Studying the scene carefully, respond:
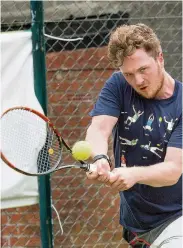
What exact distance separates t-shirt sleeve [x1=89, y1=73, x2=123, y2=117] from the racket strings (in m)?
0.33

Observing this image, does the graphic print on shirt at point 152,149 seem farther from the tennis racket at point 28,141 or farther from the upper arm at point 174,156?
the tennis racket at point 28,141

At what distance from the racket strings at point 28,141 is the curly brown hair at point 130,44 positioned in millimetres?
595

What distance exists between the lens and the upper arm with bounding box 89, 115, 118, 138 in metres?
3.08

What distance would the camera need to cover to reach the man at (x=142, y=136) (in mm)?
2871

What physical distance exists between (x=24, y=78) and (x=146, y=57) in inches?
40.3

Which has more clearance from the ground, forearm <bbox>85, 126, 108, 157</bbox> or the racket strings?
forearm <bbox>85, 126, 108, 157</bbox>

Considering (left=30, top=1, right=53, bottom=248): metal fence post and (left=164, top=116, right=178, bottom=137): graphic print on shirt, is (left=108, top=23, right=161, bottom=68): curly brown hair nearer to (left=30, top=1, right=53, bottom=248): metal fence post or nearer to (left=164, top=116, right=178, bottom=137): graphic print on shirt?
(left=164, top=116, right=178, bottom=137): graphic print on shirt

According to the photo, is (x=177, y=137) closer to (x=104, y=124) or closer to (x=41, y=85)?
(x=104, y=124)

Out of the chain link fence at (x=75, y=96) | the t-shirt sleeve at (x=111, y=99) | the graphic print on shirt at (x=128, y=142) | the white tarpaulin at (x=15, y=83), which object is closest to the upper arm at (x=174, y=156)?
the graphic print on shirt at (x=128, y=142)

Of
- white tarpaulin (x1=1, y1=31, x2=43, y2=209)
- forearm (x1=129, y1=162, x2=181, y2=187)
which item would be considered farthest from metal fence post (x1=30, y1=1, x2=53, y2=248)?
forearm (x1=129, y1=162, x2=181, y2=187)

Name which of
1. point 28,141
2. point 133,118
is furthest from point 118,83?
point 28,141

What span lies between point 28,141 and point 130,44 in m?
0.96

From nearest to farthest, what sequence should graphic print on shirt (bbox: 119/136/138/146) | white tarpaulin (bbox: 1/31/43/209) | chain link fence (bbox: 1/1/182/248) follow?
graphic print on shirt (bbox: 119/136/138/146) → white tarpaulin (bbox: 1/31/43/209) → chain link fence (bbox: 1/1/182/248)

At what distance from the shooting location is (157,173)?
2.82m
